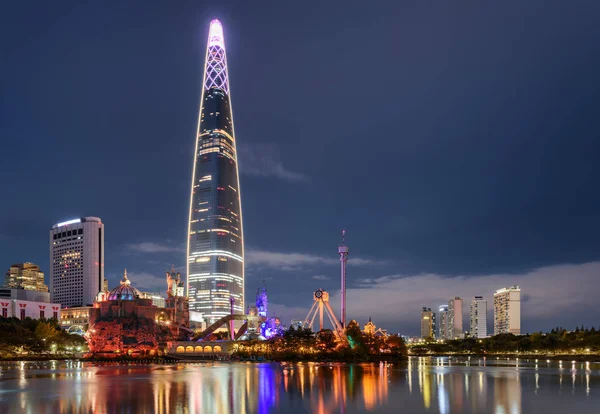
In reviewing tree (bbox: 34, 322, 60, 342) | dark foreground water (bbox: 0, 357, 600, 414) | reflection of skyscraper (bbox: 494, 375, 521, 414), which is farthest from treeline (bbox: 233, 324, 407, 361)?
reflection of skyscraper (bbox: 494, 375, 521, 414)

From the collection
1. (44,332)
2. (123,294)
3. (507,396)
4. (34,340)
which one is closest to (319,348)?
(123,294)

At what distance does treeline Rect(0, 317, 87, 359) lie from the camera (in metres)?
156

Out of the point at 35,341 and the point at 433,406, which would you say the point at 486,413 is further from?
the point at 35,341

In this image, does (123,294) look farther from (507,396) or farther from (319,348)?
(507,396)

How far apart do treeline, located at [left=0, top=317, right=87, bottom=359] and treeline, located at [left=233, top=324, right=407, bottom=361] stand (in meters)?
54.5

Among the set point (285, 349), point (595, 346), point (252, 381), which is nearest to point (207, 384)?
point (252, 381)

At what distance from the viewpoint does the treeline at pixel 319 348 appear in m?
147

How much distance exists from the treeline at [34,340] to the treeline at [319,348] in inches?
2147

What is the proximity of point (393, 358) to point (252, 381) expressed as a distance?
85.4 metres

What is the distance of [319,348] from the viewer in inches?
5979

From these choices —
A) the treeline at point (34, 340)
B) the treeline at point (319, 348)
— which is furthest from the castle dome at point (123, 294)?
the treeline at point (319, 348)

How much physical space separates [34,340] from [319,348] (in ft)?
265

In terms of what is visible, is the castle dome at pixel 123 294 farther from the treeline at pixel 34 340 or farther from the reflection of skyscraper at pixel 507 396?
the reflection of skyscraper at pixel 507 396

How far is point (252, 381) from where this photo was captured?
8300 cm
